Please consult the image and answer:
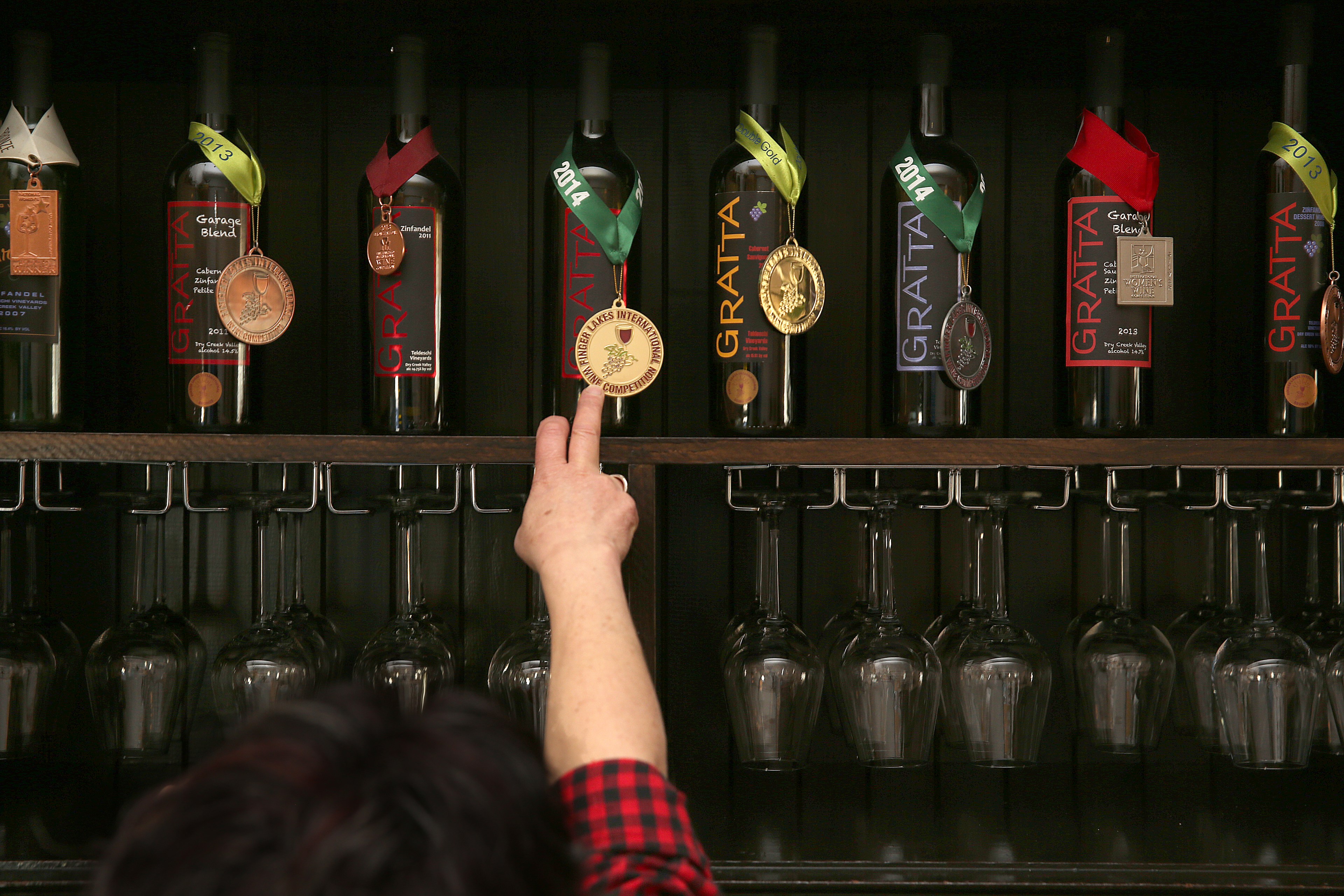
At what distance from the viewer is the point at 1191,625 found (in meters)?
1.15

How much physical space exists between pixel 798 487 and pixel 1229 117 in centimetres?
68

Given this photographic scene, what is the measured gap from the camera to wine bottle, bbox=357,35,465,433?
1.01 meters

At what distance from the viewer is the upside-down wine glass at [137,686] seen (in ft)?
3.37

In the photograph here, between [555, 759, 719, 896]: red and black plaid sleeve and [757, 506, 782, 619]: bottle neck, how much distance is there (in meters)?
0.39

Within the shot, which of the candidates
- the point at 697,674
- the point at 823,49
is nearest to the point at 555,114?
the point at 823,49

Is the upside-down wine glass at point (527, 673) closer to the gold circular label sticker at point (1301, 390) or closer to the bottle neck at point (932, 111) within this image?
the bottle neck at point (932, 111)

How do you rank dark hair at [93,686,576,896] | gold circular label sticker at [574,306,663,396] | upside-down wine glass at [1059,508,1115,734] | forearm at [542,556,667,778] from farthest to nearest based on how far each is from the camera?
upside-down wine glass at [1059,508,1115,734] < gold circular label sticker at [574,306,663,396] < forearm at [542,556,667,778] < dark hair at [93,686,576,896]

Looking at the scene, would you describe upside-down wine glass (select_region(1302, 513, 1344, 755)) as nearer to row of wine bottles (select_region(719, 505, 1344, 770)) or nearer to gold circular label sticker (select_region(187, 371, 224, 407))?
row of wine bottles (select_region(719, 505, 1344, 770))

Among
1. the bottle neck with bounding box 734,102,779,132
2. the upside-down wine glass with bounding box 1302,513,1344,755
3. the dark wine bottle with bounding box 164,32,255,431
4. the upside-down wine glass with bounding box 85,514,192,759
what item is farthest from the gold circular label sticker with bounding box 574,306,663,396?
the upside-down wine glass with bounding box 1302,513,1344,755

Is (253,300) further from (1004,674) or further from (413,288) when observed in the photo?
(1004,674)

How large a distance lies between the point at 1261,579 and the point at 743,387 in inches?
21.7

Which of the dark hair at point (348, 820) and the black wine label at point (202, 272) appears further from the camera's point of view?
the black wine label at point (202, 272)

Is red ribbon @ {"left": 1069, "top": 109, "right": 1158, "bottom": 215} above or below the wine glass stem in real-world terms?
above

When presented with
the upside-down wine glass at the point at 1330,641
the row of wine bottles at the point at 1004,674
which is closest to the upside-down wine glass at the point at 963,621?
the row of wine bottles at the point at 1004,674
